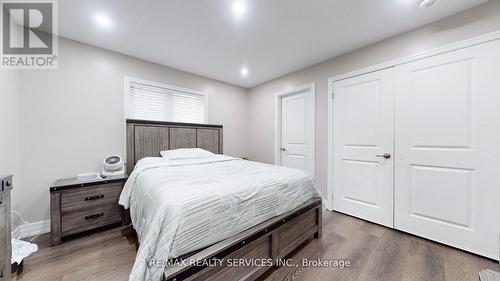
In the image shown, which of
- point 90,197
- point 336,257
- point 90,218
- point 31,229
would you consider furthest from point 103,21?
point 336,257

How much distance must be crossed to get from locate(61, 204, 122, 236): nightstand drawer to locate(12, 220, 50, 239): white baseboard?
20.4 inches

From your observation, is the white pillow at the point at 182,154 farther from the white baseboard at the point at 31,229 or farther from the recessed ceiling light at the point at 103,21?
the recessed ceiling light at the point at 103,21

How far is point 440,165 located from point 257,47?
259 cm

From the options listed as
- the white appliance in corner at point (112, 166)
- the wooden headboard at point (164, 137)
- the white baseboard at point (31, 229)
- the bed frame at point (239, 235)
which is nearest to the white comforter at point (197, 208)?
the bed frame at point (239, 235)

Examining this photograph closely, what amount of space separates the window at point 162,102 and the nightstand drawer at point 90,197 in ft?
3.67

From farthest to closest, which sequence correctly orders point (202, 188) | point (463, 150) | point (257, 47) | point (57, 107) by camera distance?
point (257, 47)
point (57, 107)
point (463, 150)
point (202, 188)

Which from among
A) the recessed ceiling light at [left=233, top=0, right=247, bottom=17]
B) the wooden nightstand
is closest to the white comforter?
the wooden nightstand

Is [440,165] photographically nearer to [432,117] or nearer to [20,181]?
[432,117]

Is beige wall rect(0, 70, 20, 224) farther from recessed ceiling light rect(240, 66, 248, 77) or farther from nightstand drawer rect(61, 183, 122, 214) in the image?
recessed ceiling light rect(240, 66, 248, 77)

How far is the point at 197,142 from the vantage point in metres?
3.42

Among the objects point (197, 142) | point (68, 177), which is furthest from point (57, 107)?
point (197, 142)

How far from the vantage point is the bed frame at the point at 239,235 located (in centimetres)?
110

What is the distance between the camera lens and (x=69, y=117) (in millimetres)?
2318

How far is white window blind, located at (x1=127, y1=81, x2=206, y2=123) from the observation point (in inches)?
115
